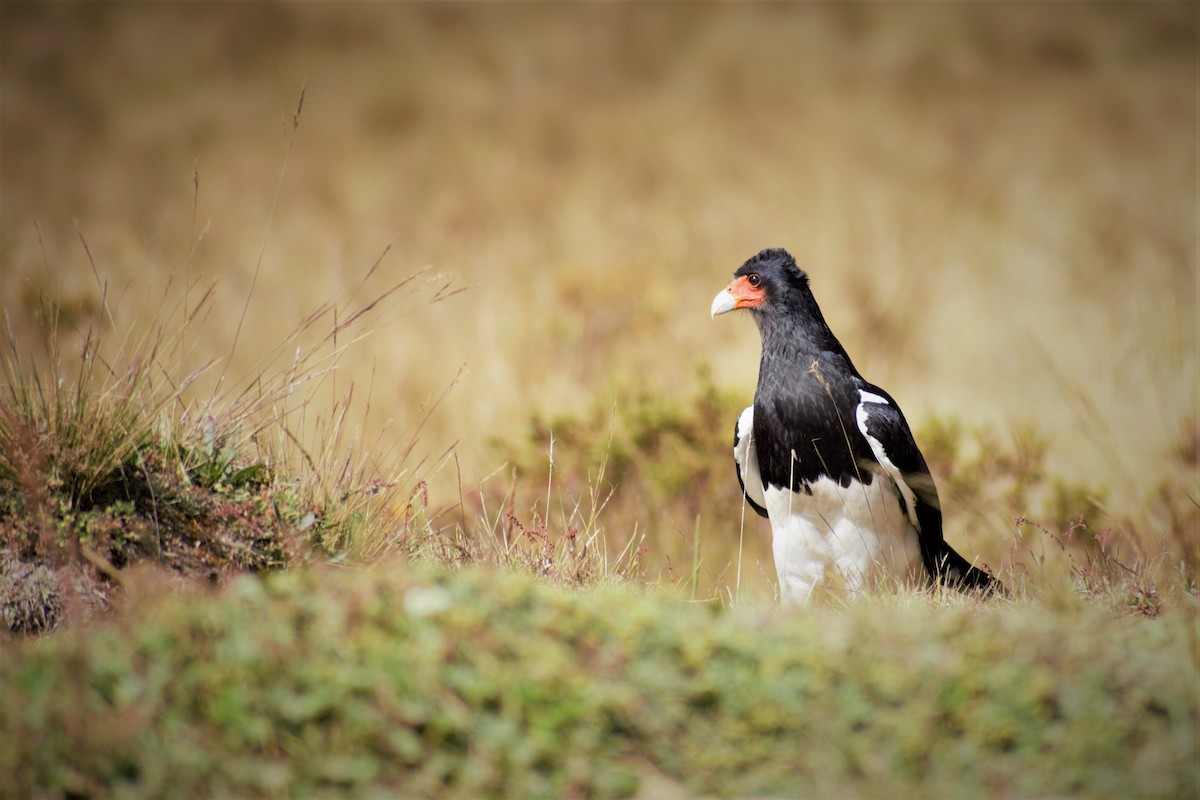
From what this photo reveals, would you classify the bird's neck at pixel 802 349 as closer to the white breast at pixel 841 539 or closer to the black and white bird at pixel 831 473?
the black and white bird at pixel 831 473

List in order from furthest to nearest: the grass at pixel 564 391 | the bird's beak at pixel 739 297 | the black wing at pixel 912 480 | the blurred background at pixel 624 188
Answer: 1. the blurred background at pixel 624 188
2. the bird's beak at pixel 739 297
3. the black wing at pixel 912 480
4. the grass at pixel 564 391

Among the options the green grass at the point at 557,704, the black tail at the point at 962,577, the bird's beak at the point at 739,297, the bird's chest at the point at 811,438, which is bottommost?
the green grass at the point at 557,704

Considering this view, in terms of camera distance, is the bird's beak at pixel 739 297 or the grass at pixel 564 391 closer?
the grass at pixel 564 391

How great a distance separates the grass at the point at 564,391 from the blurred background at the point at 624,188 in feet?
0.23

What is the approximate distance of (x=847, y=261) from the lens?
515 inches

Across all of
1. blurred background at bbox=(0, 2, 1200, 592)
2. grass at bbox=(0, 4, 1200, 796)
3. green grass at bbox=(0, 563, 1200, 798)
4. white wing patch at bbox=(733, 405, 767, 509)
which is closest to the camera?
green grass at bbox=(0, 563, 1200, 798)

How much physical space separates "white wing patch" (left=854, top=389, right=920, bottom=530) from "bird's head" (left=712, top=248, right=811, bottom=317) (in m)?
0.57

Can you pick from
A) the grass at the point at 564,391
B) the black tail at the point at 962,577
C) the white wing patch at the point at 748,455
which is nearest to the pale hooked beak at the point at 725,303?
the white wing patch at the point at 748,455

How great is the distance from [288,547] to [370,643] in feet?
3.58

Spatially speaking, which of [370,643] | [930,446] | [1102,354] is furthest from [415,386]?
[370,643]

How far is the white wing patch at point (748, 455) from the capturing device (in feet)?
16.9

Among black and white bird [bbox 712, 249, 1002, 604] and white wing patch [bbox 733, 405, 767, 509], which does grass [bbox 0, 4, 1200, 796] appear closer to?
black and white bird [bbox 712, 249, 1002, 604]

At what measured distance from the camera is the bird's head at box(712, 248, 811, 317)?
518 cm

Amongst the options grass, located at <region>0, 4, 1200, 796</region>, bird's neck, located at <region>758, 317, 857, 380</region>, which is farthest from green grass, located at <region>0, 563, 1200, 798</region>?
bird's neck, located at <region>758, 317, 857, 380</region>
